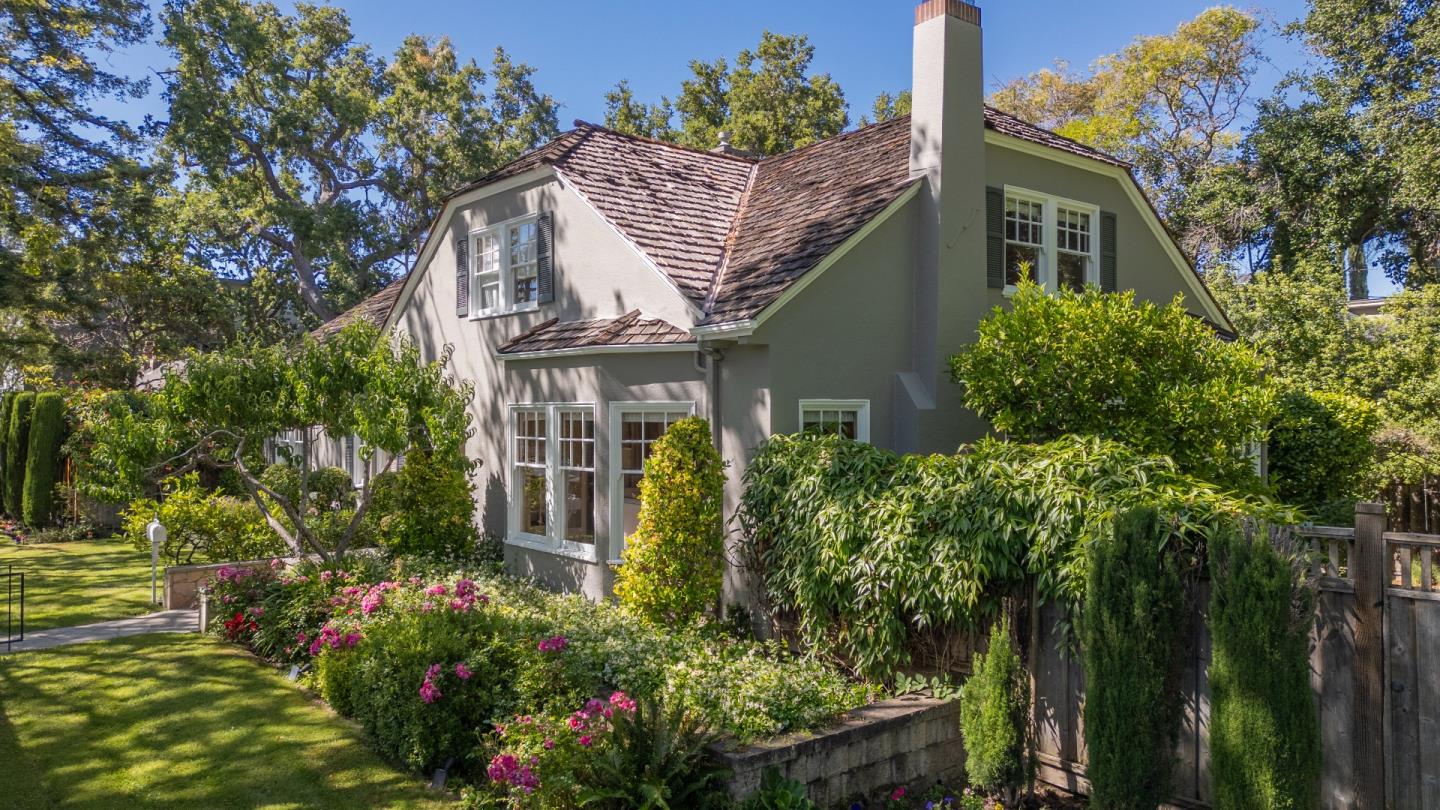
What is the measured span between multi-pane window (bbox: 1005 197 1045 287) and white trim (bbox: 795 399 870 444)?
3213 mm

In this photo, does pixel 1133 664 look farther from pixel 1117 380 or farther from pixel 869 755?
pixel 1117 380

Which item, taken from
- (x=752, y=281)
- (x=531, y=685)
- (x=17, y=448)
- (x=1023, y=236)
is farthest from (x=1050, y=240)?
(x=17, y=448)

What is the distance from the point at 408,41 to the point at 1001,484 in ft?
99.1

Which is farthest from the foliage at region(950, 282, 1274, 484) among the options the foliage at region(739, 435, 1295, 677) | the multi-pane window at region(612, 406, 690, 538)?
the multi-pane window at region(612, 406, 690, 538)

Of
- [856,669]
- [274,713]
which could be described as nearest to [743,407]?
[856,669]

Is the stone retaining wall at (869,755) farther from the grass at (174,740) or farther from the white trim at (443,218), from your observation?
the white trim at (443,218)

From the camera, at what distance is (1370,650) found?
523cm

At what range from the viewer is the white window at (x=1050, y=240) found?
39.3 ft

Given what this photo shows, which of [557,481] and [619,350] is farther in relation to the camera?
[557,481]

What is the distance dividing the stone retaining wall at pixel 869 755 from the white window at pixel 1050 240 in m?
6.54

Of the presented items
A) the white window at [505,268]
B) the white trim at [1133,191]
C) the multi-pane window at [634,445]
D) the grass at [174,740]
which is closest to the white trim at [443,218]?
the white window at [505,268]

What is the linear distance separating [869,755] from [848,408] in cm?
449

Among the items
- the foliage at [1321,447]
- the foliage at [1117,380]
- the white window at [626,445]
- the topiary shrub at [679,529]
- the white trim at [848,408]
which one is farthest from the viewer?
the foliage at [1321,447]

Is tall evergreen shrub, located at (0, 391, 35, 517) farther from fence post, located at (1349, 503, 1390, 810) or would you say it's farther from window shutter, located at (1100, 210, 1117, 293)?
fence post, located at (1349, 503, 1390, 810)
